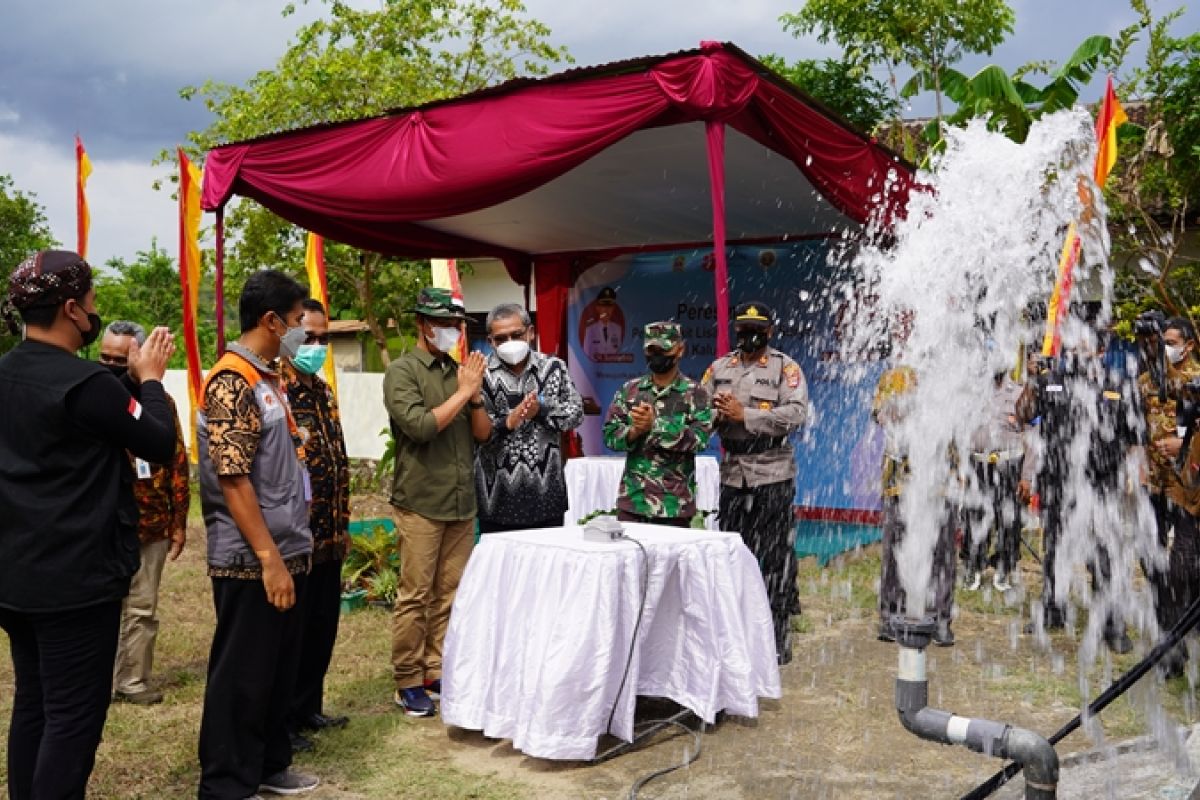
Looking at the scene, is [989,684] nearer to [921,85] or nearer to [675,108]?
[675,108]

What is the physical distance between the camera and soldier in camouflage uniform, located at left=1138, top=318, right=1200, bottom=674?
16.1 ft

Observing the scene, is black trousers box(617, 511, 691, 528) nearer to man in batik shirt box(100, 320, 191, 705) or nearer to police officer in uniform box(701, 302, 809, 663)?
police officer in uniform box(701, 302, 809, 663)

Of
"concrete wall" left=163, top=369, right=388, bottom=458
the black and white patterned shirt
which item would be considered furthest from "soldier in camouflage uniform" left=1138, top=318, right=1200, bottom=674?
"concrete wall" left=163, top=369, right=388, bottom=458

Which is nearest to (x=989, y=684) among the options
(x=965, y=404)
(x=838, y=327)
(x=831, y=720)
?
(x=831, y=720)

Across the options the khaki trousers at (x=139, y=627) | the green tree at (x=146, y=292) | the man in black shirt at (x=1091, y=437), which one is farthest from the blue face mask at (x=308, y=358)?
the green tree at (x=146, y=292)

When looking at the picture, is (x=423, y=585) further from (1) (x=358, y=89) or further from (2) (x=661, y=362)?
(1) (x=358, y=89)

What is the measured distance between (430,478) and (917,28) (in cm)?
1447

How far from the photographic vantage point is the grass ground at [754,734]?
3.77m

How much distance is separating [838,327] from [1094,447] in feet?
13.9

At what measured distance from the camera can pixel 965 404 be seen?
23.0ft

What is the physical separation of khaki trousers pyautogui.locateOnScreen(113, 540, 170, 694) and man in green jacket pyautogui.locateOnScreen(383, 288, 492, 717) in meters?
1.19

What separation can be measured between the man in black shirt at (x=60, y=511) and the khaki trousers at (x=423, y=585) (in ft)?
5.57

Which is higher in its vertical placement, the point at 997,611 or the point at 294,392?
the point at 294,392

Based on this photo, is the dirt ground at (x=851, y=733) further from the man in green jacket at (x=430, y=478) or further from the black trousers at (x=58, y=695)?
the black trousers at (x=58, y=695)
